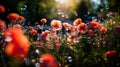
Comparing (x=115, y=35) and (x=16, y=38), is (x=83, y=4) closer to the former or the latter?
(x=16, y=38)

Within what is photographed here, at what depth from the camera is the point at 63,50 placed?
5148 mm

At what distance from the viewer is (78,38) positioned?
5.95 metres

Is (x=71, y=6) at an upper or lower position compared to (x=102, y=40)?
upper

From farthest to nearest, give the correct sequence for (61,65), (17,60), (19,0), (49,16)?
(61,65) < (17,60) < (49,16) < (19,0)

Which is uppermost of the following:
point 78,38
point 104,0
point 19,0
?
point 19,0

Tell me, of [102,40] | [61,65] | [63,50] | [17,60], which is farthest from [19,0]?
[102,40]

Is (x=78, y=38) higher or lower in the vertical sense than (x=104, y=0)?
lower

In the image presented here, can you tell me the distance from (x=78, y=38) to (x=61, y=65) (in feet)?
5.22

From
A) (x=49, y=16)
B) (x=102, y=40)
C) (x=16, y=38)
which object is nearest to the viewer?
(x=49, y=16)

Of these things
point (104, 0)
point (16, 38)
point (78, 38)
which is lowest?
point (78, 38)

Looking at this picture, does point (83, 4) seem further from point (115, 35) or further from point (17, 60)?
point (115, 35)

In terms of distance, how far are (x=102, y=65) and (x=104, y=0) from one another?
8.92 feet

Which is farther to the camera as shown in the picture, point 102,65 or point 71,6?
point 102,65

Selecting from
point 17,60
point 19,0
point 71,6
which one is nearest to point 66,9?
point 71,6
